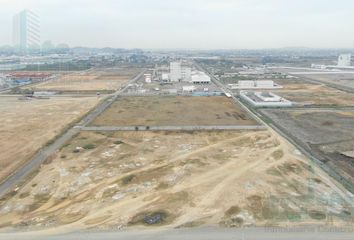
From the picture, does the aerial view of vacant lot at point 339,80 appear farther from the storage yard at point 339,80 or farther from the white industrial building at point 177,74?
the white industrial building at point 177,74

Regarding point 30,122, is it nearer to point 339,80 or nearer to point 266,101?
point 266,101

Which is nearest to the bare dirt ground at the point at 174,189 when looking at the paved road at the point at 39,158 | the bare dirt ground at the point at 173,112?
the paved road at the point at 39,158

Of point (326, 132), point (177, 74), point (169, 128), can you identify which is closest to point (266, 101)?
point (326, 132)

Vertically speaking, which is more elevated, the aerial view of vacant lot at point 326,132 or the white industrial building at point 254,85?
the white industrial building at point 254,85

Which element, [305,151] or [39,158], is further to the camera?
[305,151]

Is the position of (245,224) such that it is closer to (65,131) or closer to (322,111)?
(65,131)
